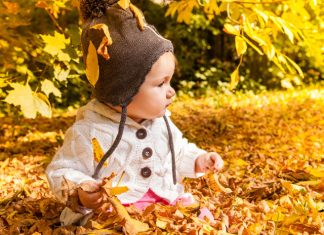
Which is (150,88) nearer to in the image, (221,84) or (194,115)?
(194,115)

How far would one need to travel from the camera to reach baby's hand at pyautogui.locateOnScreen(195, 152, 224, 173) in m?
2.21

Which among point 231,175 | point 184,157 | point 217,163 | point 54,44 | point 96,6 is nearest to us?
point 96,6

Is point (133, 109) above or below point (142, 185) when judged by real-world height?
above

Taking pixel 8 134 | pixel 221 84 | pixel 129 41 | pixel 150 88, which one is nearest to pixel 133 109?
pixel 150 88

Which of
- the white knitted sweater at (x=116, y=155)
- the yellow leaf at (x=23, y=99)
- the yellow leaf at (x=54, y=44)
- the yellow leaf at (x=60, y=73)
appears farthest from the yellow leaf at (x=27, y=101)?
the white knitted sweater at (x=116, y=155)

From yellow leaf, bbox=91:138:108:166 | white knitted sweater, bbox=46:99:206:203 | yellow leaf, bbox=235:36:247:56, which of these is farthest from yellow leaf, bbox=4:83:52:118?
yellow leaf, bbox=235:36:247:56

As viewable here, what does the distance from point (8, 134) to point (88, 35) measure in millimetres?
2584

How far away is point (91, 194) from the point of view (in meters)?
1.82

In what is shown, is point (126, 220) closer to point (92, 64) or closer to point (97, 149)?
point (97, 149)

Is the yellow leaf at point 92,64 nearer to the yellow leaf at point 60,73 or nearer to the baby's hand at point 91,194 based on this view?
the baby's hand at point 91,194

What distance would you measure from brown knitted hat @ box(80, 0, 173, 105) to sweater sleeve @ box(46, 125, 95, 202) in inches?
7.7

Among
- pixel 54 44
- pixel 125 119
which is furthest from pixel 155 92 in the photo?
pixel 54 44

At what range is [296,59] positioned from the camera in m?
8.60

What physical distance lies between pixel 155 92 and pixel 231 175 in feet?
3.92
